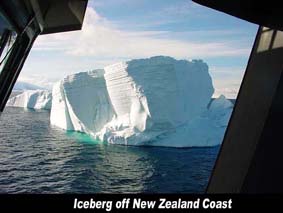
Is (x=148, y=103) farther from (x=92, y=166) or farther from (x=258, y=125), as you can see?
(x=258, y=125)

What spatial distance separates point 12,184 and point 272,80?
48.5ft

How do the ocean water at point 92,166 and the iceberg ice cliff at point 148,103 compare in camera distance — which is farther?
the ocean water at point 92,166

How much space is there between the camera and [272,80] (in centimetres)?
272

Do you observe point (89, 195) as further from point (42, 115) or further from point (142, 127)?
point (42, 115)

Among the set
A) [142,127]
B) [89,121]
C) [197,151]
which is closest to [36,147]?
[89,121]

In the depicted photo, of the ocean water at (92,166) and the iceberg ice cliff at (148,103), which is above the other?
the iceberg ice cliff at (148,103)
